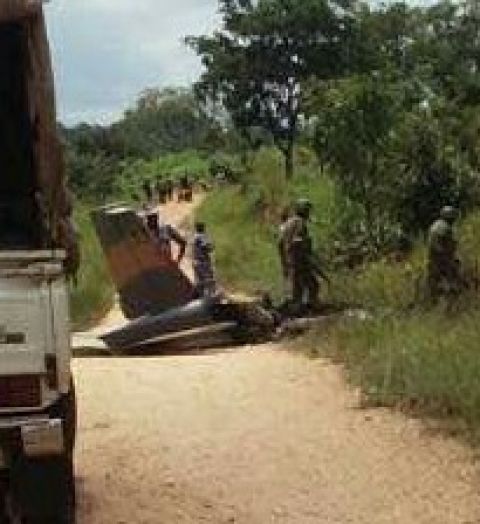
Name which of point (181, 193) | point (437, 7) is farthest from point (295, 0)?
point (437, 7)

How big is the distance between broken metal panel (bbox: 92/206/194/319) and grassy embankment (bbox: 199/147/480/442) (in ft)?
7.00

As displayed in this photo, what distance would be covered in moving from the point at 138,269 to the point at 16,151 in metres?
10.3

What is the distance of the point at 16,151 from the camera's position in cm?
813

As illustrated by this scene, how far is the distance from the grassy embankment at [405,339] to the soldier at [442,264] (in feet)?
1.02

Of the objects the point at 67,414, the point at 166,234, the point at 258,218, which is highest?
the point at 67,414

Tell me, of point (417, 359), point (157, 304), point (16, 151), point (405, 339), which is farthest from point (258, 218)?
point (16, 151)

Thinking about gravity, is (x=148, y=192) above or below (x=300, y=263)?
below

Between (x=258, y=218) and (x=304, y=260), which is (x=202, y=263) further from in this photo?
(x=258, y=218)

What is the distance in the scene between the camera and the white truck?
6602 mm

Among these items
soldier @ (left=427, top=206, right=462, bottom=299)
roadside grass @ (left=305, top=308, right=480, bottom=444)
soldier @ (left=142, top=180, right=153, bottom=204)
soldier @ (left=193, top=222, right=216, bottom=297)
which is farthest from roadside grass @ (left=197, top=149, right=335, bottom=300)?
roadside grass @ (left=305, top=308, right=480, bottom=444)

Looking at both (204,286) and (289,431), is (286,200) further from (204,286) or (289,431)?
(289,431)

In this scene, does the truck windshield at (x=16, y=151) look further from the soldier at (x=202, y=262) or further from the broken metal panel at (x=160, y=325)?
the soldier at (x=202, y=262)

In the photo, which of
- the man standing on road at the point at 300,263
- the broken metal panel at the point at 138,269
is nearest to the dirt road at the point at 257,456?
the man standing on road at the point at 300,263

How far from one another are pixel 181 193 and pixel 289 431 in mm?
41393
